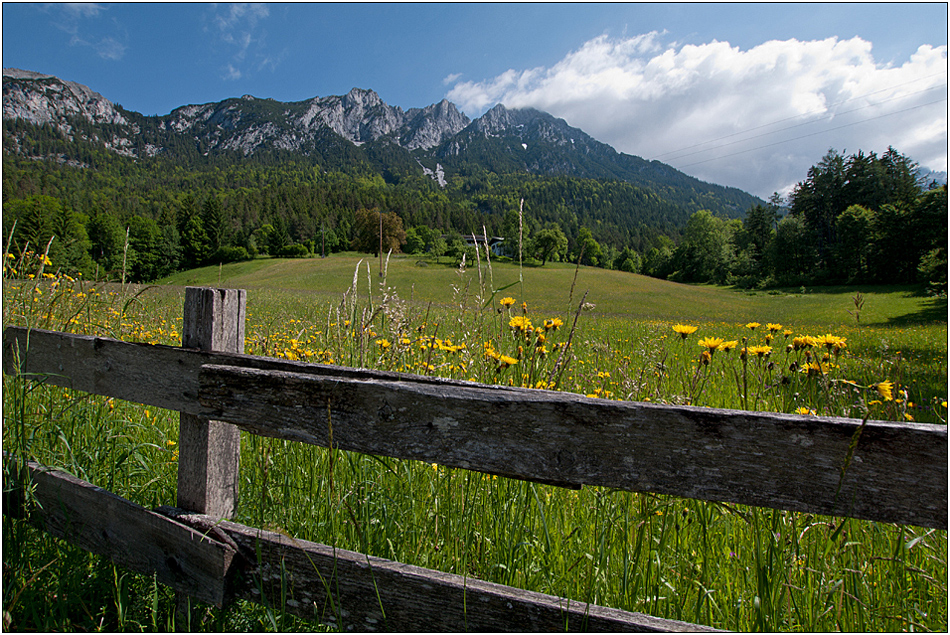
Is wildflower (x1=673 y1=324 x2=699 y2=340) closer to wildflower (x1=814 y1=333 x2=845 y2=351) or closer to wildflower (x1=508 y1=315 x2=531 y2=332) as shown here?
wildflower (x1=814 y1=333 x2=845 y2=351)

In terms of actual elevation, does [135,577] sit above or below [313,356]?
below

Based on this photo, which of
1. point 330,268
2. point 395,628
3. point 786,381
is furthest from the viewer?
point 330,268

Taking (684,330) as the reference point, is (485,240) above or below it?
above

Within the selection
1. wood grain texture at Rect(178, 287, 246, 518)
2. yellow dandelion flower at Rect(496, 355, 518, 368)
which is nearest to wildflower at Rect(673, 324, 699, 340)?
yellow dandelion flower at Rect(496, 355, 518, 368)

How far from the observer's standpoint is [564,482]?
1135 millimetres

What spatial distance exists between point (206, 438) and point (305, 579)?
569 millimetres

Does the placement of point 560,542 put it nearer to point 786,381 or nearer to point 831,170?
point 786,381

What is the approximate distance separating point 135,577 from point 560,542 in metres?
1.65

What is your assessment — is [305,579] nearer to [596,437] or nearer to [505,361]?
[596,437]

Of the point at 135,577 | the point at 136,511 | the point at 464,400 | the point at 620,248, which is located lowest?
the point at 135,577

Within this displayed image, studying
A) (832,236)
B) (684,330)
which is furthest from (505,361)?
(832,236)

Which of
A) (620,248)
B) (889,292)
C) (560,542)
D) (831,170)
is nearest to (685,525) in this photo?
(560,542)

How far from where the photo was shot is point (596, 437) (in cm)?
111

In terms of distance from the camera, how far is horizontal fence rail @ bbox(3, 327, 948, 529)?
0.97 metres
